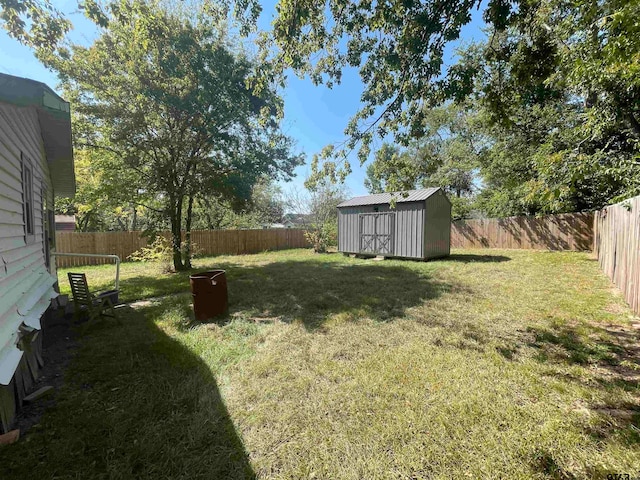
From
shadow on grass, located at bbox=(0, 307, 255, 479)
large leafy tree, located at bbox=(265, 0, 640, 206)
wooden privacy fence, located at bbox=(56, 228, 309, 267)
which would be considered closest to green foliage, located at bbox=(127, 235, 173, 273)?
wooden privacy fence, located at bbox=(56, 228, 309, 267)

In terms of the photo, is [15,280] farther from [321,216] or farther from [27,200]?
[321,216]

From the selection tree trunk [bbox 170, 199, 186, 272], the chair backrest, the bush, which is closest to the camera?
the chair backrest

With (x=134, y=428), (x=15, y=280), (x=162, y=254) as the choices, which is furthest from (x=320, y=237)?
(x=134, y=428)

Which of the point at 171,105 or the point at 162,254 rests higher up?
the point at 171,105

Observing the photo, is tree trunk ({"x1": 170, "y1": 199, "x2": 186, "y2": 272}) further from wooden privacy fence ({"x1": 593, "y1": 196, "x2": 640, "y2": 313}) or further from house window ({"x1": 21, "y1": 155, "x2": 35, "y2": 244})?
wooden privacy fence ({"x1": 593, "y1": 196, "x2": 640, "y2": 313})

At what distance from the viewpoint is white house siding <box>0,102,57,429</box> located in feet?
7.47

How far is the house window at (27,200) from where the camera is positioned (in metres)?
3.64

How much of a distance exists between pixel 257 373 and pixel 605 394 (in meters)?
3.30

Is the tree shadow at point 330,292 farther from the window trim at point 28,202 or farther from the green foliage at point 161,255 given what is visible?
the window trim at point 28,202

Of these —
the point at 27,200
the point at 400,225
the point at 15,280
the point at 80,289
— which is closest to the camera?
the point at 15,280

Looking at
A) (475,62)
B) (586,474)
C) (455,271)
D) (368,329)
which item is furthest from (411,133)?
(455,271)

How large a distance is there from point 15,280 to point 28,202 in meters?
1.62

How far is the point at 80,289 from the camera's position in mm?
4762

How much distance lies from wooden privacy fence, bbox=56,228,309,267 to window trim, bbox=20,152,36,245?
6957mm
